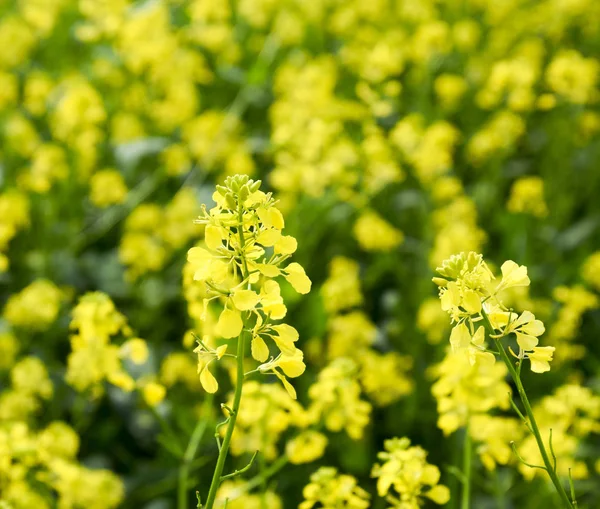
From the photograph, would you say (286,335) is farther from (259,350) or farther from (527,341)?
(527,341)

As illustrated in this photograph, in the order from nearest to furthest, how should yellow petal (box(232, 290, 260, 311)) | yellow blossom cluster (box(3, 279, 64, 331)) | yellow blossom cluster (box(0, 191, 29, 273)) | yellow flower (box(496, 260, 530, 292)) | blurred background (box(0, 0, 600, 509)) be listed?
yellow petal (box(232, 290, 260, 311)), yellow flower (box(496, 260, 530, 292)), blurred background (box(0, 0, 600, 509)), yellow blossom cluster (box(3, 279, 64, 331)), yellow blossom cluster (box(0, 191, 29, 273))

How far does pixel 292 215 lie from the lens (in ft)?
9.74

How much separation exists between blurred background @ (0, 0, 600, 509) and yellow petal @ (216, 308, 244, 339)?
696 mm

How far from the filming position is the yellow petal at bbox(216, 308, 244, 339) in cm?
97


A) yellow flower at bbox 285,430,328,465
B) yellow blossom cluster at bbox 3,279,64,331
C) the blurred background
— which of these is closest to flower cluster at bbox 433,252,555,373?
the blurred background

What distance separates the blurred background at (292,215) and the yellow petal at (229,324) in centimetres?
70

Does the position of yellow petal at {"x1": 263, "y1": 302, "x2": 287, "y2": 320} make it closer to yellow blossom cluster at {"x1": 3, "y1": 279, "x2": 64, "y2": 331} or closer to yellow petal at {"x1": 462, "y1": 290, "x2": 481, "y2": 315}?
yellow petal at {"x1": 462, "y1": 290, "x2": 481, "y2": 315}

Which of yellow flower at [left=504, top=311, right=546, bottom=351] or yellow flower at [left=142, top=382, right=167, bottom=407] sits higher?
yellow flower at [left=142, top=382, right=167, bottom=407]

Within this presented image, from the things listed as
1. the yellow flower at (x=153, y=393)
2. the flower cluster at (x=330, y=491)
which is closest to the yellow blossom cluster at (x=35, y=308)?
the yellow flower at (x=153, y=393)

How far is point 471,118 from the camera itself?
13.3ft

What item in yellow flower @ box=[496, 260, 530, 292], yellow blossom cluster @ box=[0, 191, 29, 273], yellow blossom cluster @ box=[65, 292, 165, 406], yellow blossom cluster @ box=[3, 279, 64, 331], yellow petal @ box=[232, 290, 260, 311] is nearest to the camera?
yellow petal @ box=[232, 290, 260, 311]

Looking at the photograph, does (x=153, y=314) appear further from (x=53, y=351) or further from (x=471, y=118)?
(x=471, y=118)

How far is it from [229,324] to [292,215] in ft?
6.57

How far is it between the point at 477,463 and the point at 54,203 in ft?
5.89
